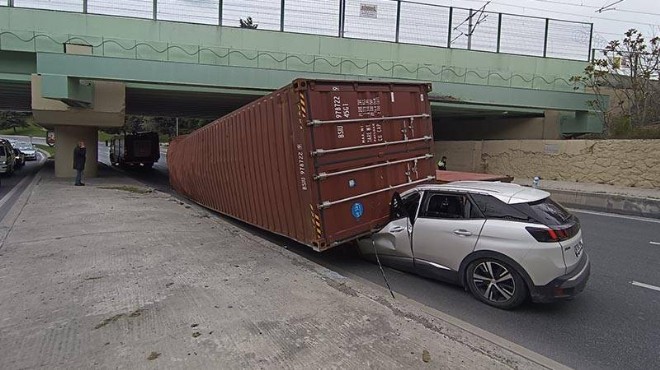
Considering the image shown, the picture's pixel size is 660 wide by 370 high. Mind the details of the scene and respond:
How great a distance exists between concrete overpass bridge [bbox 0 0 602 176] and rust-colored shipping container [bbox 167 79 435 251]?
11001 mm

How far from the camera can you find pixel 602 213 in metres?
12.1

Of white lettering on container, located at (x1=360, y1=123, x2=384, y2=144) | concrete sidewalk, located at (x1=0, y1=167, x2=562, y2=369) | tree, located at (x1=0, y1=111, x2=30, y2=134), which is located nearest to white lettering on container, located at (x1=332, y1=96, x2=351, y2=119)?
white lettering on container, located at (x1=360, y1=123, x2=384, y2=144)

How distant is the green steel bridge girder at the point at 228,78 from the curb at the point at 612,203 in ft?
25.9

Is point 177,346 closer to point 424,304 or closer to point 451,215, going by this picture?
point 424,304

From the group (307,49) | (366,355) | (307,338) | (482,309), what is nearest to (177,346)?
(307,338)

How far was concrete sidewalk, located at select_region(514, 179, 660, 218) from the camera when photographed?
11.8 metres

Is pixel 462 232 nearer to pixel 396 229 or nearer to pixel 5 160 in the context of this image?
pixel 396 229

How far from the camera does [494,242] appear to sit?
15.4 ft

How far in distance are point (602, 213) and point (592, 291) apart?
8.11 meters

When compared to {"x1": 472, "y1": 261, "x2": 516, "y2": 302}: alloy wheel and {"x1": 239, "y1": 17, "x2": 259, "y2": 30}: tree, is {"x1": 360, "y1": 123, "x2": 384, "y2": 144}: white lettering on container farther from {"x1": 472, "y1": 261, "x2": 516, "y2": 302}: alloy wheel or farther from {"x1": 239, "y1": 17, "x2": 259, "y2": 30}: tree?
{"x1": 239, "y1": 17, "x2": 259, "y2": 30}: tree

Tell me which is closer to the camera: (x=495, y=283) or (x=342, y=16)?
(x=495, y=283)

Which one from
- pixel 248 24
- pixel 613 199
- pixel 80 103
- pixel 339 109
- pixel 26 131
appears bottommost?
pixel 613 199

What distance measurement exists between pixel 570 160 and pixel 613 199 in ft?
18.3

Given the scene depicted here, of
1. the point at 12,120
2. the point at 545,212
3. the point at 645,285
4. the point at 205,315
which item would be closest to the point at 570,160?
the point at 645,285
